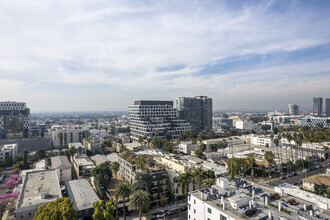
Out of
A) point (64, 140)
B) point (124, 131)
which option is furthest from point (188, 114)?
point (64, 140)

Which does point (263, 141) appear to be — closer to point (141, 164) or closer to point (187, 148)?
point (187, 148)

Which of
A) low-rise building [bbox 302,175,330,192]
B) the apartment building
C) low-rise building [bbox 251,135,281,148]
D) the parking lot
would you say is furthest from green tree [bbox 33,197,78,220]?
the apartment building

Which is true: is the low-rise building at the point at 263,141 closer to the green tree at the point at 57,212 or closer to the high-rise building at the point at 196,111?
the high-rise building at the point at 196,111

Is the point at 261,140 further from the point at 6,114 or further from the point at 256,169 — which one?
the point at 6,114

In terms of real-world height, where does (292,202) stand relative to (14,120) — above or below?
below

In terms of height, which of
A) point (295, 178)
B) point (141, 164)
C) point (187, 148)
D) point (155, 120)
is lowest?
point (295, 178)

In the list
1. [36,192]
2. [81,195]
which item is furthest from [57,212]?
[36,192]

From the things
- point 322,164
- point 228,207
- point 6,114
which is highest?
point 6,114
